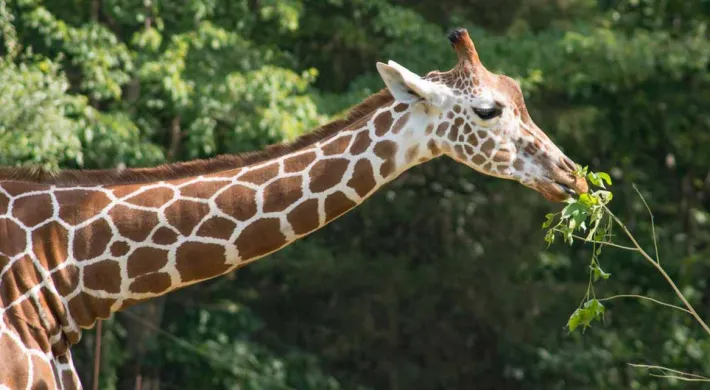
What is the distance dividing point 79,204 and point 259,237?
85 centimetres

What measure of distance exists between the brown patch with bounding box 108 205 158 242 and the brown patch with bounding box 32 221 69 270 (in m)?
0.27

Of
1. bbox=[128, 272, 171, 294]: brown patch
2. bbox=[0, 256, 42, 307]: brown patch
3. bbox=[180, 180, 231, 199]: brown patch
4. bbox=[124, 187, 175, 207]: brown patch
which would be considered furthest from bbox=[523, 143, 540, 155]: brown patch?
bbox=[0, 256, 42, 307]: brown patch

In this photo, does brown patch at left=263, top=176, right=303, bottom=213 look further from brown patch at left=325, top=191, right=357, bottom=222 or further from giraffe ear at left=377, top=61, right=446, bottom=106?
giraffe ear at left=377, top=61, right=446, bottom=106

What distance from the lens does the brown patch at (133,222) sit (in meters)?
6.49

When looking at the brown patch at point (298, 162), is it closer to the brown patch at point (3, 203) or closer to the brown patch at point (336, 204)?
the brown patch at point (336, 204)

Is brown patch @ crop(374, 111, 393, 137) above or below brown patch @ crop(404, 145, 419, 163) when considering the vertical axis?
above

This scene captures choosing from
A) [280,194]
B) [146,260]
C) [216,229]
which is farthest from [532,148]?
[146,260]

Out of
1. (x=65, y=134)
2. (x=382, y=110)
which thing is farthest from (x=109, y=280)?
(x=65, y=134)

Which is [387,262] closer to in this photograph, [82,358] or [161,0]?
[82,358]

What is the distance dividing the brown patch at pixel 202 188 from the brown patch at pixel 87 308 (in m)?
0.61

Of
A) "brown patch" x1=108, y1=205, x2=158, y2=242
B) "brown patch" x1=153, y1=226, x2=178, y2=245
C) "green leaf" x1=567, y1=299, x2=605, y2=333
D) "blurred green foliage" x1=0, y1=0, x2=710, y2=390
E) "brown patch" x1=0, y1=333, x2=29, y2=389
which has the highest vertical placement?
"brown patch" x1=108, y1=205, x2=158, y2=242

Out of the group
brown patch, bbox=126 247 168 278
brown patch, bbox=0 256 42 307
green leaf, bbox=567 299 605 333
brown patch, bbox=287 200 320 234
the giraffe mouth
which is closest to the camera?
brown patch, bbox=0 256 42 307

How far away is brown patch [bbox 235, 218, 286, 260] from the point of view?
654 centimetres

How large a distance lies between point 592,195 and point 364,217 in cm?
1086
